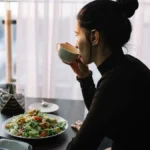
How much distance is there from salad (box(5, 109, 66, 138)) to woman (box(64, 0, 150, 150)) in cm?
21

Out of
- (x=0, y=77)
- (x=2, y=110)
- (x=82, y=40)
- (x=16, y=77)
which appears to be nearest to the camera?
(x=82, y=40)

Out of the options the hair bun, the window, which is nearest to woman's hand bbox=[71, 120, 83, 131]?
the hair bun

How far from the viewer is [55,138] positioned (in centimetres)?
134

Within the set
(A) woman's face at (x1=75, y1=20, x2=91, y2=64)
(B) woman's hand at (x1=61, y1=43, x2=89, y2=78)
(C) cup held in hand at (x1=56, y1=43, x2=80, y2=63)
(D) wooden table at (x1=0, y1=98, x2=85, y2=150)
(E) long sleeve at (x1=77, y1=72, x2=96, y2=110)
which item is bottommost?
(D) wooden table at (x1=0, y1=98, x2=85, y2=150)

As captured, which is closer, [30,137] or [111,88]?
[111,88]

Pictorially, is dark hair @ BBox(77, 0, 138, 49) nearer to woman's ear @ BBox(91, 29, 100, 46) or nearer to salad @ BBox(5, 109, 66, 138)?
woman's ear @ BBox(91, 29, 100, 46)

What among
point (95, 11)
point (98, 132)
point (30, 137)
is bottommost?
point (30, 137)

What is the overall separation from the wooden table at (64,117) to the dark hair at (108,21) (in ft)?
1.46

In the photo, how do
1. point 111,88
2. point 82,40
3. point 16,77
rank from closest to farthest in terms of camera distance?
1. point 111,88
2. point 82,40
3. point 16,77

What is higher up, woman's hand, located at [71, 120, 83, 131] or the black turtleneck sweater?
the black turtleneck sweater

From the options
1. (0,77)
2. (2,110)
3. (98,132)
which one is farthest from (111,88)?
(0,77)

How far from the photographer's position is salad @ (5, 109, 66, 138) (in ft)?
4.35

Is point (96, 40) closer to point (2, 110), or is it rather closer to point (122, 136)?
point (122, 136)

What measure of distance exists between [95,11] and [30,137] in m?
0.56
